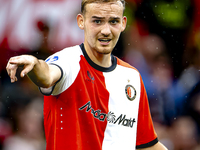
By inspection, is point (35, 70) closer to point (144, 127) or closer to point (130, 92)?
point (130, 92)

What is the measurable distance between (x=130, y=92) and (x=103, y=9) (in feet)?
2.59

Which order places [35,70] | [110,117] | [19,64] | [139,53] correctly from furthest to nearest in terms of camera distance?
[139,53]
[110,117]
[35,70]
[19,64]

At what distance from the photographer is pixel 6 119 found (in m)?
4.47

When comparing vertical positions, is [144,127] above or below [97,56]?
below

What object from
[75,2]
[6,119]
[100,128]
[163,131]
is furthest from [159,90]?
[100,128]

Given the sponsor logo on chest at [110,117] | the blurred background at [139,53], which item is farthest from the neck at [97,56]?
the blurred background at [139,53]

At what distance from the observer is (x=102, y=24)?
2350mm

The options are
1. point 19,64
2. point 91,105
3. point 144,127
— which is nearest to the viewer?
point 19,64

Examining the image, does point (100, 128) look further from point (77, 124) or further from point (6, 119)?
point (6, 119)

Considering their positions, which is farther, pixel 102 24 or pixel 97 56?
pixel 97 56

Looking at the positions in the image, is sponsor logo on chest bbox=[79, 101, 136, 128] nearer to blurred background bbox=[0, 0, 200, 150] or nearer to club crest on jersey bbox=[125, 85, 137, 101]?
club crest on jersey bbox=[125, 85, 137, 101]

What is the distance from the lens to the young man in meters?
2.18

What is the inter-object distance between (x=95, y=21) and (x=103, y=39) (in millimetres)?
155

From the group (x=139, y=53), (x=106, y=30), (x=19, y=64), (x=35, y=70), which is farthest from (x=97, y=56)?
(x=139, y=53)
